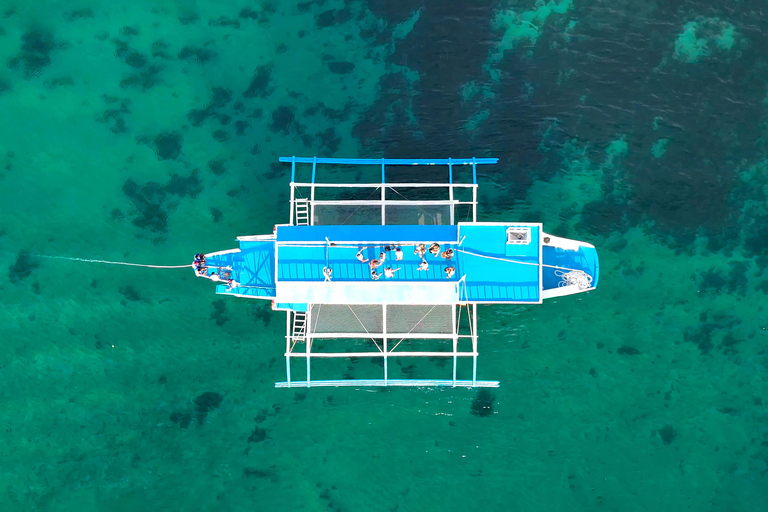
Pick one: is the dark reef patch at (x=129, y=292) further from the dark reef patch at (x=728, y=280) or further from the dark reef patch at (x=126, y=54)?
the dark reef patch at (x=728, y=280)

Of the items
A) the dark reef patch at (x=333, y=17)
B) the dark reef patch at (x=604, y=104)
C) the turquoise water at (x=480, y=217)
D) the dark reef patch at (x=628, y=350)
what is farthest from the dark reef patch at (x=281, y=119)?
the dark reef patch at (x=628, y=350)

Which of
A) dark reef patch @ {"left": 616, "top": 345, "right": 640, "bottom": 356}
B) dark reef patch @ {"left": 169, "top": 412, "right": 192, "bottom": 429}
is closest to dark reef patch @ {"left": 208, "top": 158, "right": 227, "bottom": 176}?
dark reef patch @ {"left": 169, "top": 412, "right": 192, "bottom": 429}

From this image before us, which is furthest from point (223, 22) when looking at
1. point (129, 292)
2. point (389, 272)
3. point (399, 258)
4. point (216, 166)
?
point (389, 272)

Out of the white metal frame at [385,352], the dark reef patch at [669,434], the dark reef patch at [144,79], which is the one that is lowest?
the dark reef patch at [669,434]

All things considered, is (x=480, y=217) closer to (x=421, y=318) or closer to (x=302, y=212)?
(x=421, y=318)

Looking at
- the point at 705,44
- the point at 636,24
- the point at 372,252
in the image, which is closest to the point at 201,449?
the point at 372,252
